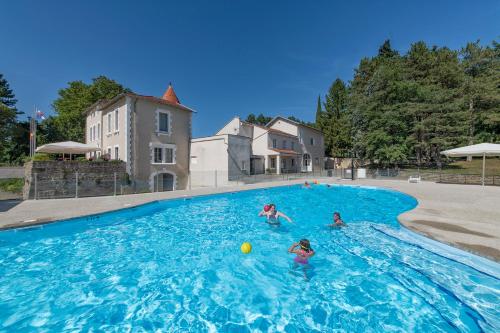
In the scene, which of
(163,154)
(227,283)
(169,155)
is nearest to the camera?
(227,283)

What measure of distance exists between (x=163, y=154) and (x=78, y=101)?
2527 cm

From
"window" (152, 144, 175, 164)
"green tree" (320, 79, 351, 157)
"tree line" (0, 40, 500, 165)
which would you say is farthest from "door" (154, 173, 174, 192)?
"green tree" (320, 79, 351, 157)

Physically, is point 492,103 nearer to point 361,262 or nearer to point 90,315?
point 361,262

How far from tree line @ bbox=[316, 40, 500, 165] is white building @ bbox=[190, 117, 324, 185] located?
27.3ft

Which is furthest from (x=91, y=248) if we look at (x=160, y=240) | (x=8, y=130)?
(x=8, y=130)

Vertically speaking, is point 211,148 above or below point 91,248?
above

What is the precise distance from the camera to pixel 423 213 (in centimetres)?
809

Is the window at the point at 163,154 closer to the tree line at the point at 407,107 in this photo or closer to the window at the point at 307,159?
the tree line at the point at 407,107

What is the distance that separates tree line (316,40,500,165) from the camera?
26.6 m

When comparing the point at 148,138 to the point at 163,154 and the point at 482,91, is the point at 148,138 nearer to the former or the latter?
the point at 163,154

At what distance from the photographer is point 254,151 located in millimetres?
32438

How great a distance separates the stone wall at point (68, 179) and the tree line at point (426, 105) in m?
30.1

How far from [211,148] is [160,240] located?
51.8 feet

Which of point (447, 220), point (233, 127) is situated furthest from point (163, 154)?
point (447, 220)
